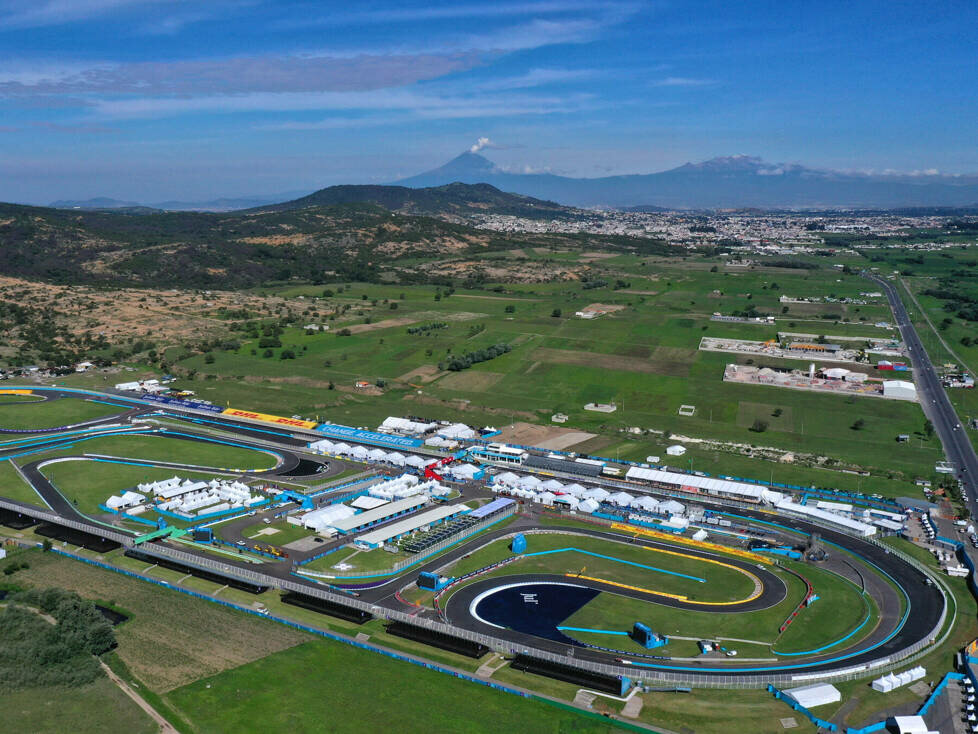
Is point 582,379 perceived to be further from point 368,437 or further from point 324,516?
point 324,516

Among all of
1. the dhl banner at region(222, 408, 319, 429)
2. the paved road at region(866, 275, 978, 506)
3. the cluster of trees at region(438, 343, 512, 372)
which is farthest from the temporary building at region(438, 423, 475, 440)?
the paved road at region(866, 275, 978, 506)

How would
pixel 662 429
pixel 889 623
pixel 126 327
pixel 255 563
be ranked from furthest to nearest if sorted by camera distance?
pixel 126 327 < pixel 662 429 < pixel 255 563 < pixel 889 623

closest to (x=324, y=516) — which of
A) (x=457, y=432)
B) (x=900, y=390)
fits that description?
(x=457, y=432)

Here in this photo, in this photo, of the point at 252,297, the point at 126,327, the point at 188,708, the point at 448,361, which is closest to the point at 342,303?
the point at 252,297

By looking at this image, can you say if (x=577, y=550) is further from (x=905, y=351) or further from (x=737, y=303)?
(x=737, y=303)

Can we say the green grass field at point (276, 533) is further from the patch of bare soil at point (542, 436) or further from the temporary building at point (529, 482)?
the patch of bare soil at point (542, 436)

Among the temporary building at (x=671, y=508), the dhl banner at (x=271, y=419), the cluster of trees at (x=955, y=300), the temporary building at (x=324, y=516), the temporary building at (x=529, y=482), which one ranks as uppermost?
the cluster of trees at (x=955, y=300)

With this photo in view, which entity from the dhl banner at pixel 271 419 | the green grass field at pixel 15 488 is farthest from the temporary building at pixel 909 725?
the dhl banner at pixel 271 419
